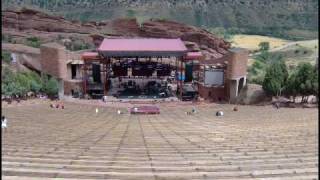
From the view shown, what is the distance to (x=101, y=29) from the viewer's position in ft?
248

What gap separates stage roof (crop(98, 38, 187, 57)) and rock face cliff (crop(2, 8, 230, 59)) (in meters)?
20.9

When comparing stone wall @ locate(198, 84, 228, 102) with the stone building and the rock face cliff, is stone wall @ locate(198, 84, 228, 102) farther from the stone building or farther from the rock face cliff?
the rock face cliff

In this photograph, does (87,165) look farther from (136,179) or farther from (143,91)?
(143,91)

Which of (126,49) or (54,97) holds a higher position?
(126,49)

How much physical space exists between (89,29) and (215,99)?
3359 cm

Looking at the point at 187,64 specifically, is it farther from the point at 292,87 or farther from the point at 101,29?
the point at 101,29

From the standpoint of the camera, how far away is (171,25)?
2940 inches

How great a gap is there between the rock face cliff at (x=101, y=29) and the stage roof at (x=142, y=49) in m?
20.9

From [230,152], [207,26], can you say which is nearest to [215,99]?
[230,152]

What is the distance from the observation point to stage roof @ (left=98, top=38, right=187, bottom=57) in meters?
45.4

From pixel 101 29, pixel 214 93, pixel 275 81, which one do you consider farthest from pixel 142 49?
pixel 101 29

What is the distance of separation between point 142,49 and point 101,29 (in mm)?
30640

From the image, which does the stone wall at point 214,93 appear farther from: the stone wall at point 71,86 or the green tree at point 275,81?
the stone wall at point 71,86

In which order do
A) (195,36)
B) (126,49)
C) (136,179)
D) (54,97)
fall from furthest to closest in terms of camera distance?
(195,36), (126,49), (54,97), (136,179)
